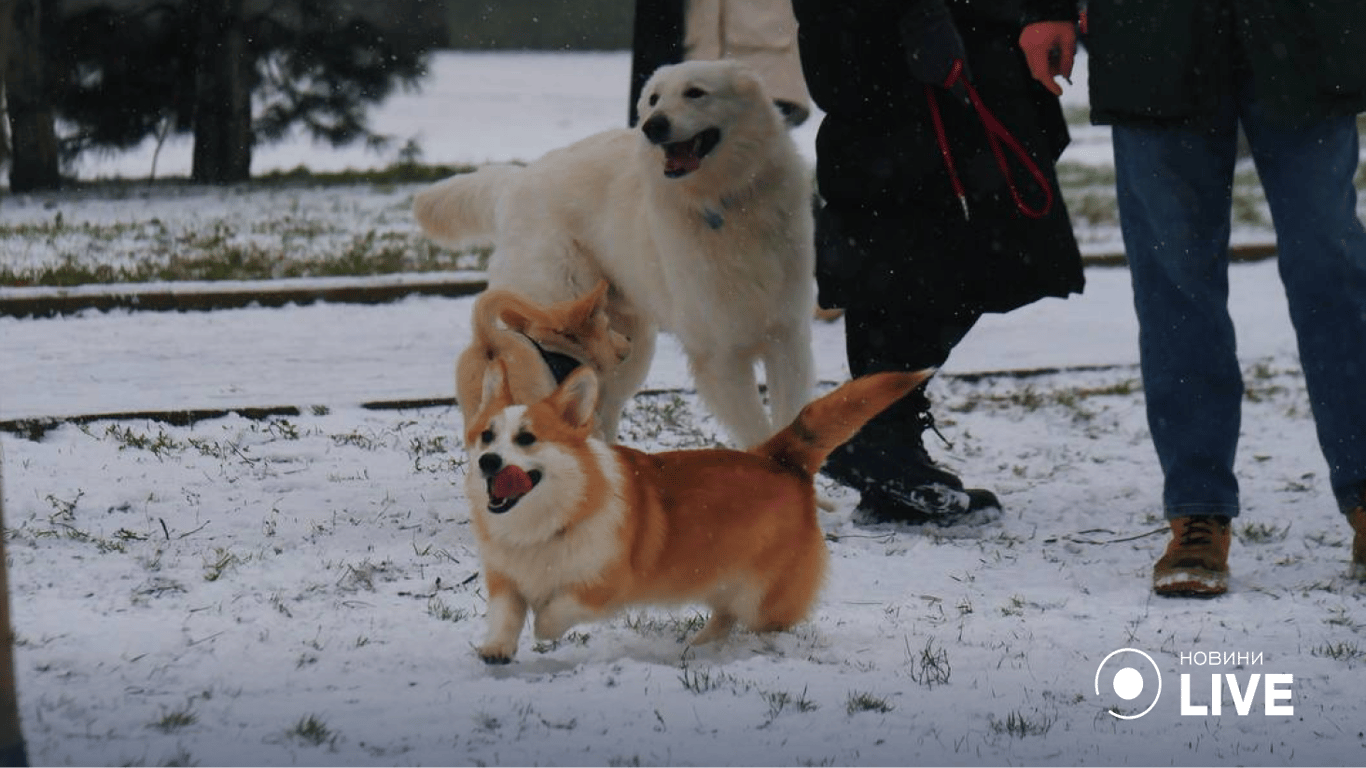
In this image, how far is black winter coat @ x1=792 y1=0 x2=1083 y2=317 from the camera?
4234mm

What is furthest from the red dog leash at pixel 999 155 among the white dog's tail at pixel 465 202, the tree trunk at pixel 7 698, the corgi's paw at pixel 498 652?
the tree trunk at pixel 7 698

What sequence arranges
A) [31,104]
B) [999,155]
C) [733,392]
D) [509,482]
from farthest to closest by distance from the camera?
1. [31,104]
2. [733,392]
3. [999,155]
4. [509,482]

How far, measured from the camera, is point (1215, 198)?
3676 millimetres

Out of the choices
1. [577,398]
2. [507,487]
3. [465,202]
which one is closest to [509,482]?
[507,487]

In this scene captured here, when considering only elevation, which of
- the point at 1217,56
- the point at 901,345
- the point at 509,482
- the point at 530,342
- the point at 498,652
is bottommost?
the point at 498,652

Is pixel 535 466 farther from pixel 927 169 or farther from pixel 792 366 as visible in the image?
pixel 792 366

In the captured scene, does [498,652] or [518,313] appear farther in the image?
[518,313]

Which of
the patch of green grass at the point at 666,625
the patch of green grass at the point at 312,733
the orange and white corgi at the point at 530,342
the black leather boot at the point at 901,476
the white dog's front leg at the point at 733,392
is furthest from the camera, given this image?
the white dog's front leg at the point at 733,392

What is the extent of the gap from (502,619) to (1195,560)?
1626 mm

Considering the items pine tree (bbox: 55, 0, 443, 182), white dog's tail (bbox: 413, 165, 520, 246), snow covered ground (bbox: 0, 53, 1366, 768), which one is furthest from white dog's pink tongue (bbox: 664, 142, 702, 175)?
pine tree (bbox: 55, 0, 443, 182)

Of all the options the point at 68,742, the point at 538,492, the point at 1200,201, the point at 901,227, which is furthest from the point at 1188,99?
the point at 68,742

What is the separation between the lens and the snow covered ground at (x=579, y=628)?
2.65 meters

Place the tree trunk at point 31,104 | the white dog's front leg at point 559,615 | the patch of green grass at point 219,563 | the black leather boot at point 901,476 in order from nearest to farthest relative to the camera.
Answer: the white dog's front leg at point 559,615
the patch of green grass at point 219,563
the black leather boot at point 901,476
the tree trunk at point 31,104

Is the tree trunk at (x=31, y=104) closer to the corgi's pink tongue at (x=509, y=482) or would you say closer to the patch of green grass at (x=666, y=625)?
the patch of green grass at (x=666, y=625)
